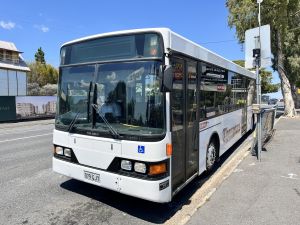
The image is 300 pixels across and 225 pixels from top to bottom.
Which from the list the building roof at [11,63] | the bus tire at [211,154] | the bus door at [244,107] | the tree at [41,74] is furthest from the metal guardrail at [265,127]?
the tree at [41,74]

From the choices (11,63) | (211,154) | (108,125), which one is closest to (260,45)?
(211,154)

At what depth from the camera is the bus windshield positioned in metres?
4.58

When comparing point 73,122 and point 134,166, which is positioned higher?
point 73,122

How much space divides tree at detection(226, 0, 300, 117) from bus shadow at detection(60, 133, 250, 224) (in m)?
17.9

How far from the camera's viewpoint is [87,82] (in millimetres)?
5188

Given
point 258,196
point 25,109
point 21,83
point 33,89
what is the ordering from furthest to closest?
1. point 33,89
2. point 21,83
3. point 25,109
4. point 258,196

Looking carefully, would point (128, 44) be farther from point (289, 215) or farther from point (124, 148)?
point (289, 215)

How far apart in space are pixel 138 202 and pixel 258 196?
211 centimetres

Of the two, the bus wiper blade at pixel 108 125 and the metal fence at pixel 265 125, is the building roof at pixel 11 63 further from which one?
the bus wiper blade at pixel 108 125

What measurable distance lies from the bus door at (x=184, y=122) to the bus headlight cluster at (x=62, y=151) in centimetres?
185

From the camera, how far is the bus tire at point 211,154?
681 cm

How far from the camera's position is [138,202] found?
5434mm

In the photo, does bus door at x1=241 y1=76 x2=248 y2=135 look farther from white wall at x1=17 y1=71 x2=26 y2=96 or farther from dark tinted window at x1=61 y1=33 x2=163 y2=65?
white wall at x1=17 y1=71 x2=26 y2=96

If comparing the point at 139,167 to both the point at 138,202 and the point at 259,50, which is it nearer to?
the point at 138,202
